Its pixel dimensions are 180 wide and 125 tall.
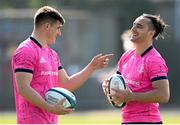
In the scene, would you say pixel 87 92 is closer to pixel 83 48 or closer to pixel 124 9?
pixel 83 48

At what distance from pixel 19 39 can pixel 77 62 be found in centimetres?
277

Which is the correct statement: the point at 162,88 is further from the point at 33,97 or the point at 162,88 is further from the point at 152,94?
the point at 33,97

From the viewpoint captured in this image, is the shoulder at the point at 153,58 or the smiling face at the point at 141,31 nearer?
the shoulder at the point at 153,58

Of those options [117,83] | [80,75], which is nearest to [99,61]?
[80,75]

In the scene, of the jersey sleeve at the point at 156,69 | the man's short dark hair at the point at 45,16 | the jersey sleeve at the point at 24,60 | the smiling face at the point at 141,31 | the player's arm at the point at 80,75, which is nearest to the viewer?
the jersey sleeve at the point at 24,60

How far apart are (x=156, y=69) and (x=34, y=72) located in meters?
Answer: 1.28

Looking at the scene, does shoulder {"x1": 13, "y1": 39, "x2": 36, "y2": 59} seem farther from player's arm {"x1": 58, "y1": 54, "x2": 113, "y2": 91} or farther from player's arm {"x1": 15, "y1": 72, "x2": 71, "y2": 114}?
player's arm {"x1": 58, "y1": 54, "x2": 113, "y2": 91}

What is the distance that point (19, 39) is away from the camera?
3322 cm

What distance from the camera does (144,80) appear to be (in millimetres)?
9094

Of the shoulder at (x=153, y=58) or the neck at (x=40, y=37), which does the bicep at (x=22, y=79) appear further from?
the shoulder at (x=153, y=58)

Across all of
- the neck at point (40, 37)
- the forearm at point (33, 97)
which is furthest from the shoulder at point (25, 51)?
the forearm at point (33, 97)

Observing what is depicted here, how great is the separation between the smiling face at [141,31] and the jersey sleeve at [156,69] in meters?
0.29

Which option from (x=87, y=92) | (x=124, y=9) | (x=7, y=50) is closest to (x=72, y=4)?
(x=124, y=9)

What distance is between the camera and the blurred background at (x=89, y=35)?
102 feet
